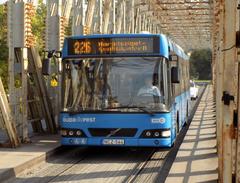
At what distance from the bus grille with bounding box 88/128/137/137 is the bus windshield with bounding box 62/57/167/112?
438mm

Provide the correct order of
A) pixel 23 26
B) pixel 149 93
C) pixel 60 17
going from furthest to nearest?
pixel 60 17, pixel 23 26, pixel 149 93

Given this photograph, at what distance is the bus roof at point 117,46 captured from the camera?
12768mm

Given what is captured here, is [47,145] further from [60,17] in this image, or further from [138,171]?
[60,17]

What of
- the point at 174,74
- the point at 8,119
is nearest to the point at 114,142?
the point at 174,74

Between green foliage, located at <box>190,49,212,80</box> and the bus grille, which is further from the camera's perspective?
green foliage, located at <box>190,49,212,80</box>

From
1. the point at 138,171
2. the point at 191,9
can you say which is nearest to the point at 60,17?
the point at 138,171

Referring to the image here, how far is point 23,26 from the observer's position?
44.5 ft

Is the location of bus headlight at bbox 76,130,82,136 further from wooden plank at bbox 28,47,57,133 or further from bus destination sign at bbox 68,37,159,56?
wooden plank at bbox 28,47,57,133

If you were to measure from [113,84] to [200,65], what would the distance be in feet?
342

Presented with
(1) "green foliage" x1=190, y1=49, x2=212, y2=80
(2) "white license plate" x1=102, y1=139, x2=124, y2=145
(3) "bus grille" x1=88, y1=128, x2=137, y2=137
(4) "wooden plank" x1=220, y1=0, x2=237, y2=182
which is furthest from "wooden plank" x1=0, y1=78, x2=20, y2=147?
(1) "green foliage" x1=190, y1=49, x2=212, y2=80

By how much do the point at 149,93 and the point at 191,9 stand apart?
29306 mm

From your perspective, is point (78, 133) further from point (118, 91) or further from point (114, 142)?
point (118, 91)

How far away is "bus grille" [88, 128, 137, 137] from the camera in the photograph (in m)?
12.6

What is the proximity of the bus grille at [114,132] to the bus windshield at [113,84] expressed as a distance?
17.2 inches
